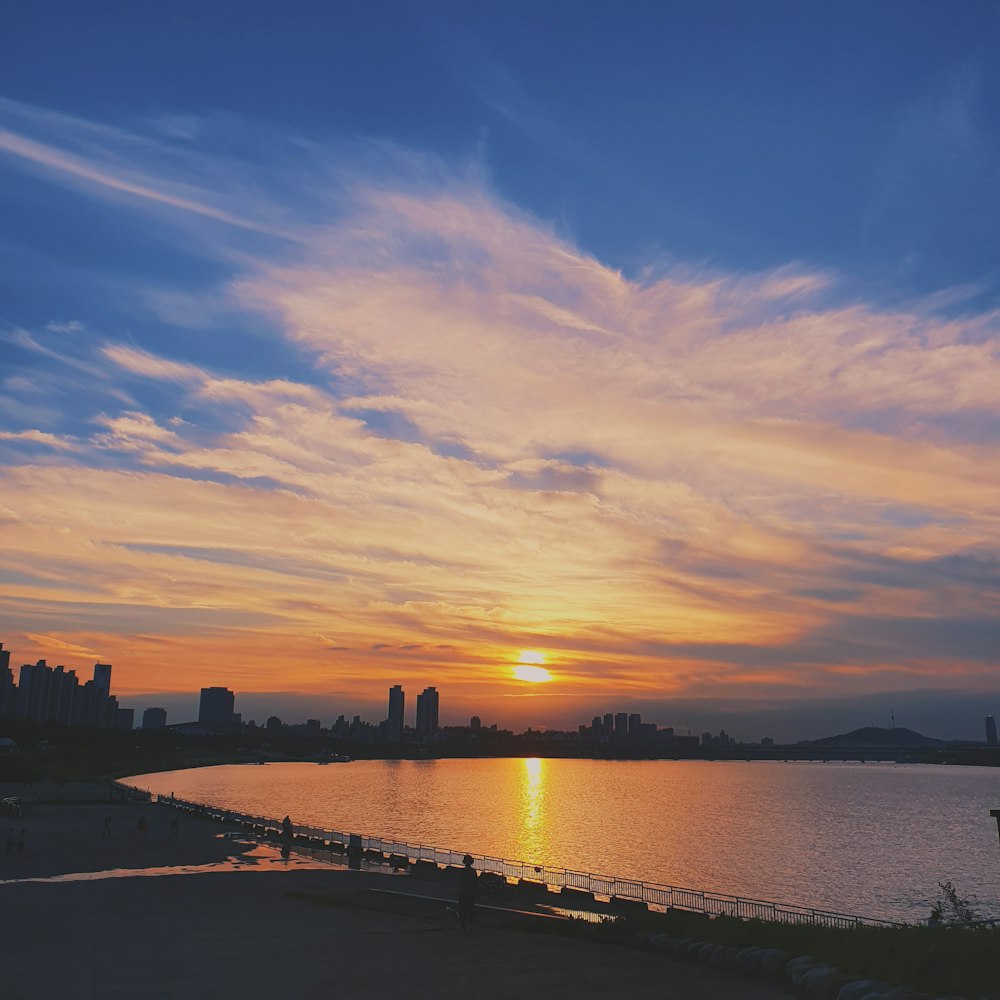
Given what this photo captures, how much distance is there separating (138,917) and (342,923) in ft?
26.9

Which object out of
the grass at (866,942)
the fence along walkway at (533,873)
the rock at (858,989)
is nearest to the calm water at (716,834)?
the fence along walkway at (533,873)

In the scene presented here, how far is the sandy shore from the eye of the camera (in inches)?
774

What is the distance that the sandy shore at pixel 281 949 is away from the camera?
64.5 feet

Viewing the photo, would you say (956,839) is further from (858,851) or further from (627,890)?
(627,890)

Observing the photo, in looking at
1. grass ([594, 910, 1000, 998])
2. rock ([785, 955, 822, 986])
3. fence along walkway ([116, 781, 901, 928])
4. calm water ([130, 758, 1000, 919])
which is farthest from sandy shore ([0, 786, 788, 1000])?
calm water ([130, 758, 1000, 919])

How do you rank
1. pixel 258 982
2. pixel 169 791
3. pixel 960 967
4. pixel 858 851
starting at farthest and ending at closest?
pixel 169 791
pixel 858 851
pixel 258 982
pixel 960 967

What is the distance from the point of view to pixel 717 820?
131000 millimetres

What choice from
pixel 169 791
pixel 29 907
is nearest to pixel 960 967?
pixel 29 907

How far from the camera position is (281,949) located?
24.0 meters

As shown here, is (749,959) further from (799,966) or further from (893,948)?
(893,948)

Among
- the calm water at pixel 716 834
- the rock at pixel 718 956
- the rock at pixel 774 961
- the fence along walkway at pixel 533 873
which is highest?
the rock at pixel 774 961

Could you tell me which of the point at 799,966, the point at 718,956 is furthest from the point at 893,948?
the point at 718,956

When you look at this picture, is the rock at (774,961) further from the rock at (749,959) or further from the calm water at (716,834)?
the calm water at (716,834)

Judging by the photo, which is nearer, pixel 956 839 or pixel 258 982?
pixel 258 982
